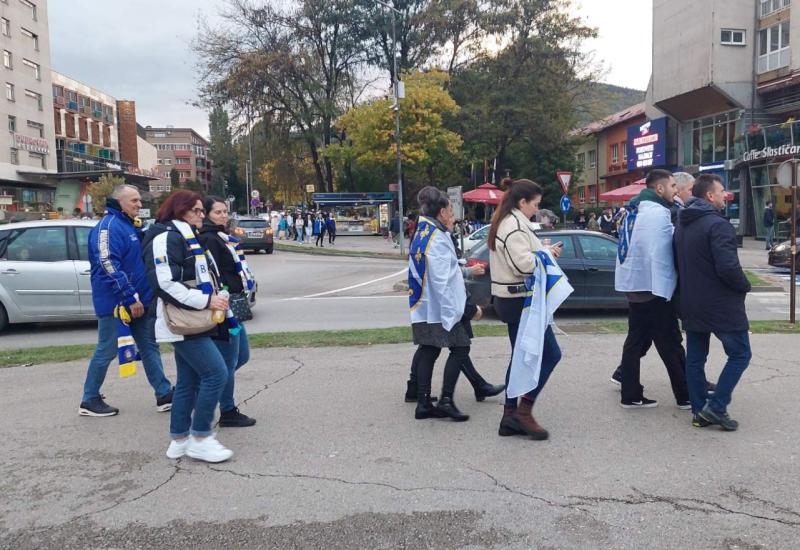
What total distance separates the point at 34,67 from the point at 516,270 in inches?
2376

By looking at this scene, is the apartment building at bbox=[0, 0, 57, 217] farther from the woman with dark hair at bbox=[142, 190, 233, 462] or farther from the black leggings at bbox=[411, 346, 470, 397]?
the black leggings at bbox=[411, 346, 470, 397]

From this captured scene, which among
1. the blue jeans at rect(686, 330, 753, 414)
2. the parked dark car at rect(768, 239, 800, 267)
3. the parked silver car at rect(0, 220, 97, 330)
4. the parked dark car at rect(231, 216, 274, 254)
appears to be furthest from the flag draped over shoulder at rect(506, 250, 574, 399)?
the parked dark car at rect(231, 216, 274, 254)

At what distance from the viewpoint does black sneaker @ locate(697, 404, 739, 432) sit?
15.2 ft

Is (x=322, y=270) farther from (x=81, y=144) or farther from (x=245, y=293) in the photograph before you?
(x=81, y=144)

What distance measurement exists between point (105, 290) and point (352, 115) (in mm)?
32885

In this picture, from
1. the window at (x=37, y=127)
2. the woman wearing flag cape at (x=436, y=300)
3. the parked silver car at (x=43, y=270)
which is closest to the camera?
the woman wearing flag cape at (x=436, y=300)

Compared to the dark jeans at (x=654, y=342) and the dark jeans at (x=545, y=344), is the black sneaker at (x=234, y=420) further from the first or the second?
the dark jeans at (x=654, y=342)

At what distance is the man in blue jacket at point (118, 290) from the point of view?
4926 mm

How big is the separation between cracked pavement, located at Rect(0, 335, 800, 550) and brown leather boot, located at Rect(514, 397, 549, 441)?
0.08 metres

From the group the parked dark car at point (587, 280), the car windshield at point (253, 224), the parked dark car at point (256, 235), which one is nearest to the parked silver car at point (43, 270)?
the parked dark car at point (587, 280)

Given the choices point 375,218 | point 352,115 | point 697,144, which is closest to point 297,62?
point 352,115

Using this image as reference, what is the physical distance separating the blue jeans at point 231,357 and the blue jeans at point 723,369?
3.17m

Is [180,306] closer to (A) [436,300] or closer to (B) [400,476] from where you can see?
(B) [400,476]

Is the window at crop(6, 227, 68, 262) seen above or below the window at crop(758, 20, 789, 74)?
below
